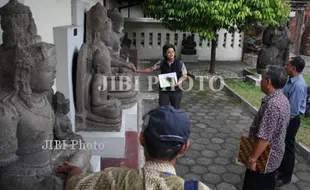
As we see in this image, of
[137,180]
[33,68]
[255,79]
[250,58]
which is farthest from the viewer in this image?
[250,58]

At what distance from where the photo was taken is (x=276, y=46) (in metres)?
8.30

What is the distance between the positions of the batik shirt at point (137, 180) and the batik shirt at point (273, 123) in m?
1.61

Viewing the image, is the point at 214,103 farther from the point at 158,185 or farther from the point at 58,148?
the point at 158,185

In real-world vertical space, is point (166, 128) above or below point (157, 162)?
above

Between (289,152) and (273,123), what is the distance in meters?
1.14

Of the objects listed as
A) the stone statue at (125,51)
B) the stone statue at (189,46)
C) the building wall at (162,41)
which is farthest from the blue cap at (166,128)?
the stone statue at (189,46)

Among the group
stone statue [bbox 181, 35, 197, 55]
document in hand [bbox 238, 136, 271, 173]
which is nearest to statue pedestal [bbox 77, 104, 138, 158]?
document in hand [bbox 238, 136, 271, 173]

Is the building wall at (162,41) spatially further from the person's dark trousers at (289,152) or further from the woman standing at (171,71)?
the person's dark trousers at (289,152)

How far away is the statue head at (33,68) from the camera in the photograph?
5.96ft

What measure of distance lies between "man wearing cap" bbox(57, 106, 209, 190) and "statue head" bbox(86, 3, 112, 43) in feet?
9.28

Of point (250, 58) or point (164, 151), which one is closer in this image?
point (164, 151)

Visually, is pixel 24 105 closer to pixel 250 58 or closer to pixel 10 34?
pixel 10 34

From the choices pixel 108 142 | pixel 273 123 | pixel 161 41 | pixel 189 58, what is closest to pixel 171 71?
pixel 108 142

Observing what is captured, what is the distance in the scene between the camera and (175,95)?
187 inches
